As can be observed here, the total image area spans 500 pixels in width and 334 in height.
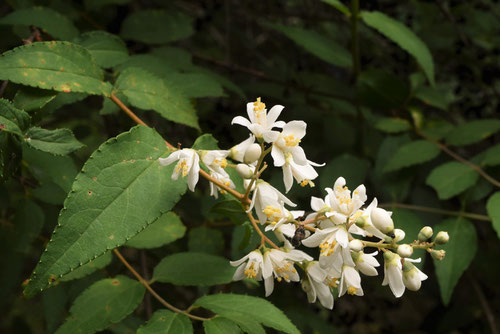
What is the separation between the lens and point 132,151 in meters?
1.43

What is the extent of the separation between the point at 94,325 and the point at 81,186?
554 mm

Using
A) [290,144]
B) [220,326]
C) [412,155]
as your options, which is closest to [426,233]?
[290,144]

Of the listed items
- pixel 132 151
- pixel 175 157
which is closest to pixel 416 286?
pixel 175 157

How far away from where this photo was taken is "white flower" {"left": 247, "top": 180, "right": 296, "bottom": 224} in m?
1.45

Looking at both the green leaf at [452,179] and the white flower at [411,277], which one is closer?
the white flower at [411,277]

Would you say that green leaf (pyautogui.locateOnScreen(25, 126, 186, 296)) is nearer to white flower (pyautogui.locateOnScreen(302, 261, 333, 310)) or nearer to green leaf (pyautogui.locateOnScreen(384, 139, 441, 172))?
white flower (pyautogui.locateOnScreen(302, 261, 333, 310))

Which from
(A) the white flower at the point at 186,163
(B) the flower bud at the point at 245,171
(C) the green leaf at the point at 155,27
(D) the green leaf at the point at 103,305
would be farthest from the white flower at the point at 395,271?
(C) the green leaf at the point at 155,27

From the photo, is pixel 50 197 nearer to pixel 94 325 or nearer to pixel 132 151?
pixel 94 325

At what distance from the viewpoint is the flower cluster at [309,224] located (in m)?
1.38

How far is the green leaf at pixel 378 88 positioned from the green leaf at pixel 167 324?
1792 millimetres

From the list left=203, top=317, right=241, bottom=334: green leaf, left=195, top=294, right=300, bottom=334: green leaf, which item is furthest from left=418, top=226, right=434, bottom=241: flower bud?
left=203, top=317, right=241, bottom=334: green leaf

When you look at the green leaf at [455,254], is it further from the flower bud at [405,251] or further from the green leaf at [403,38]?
the flower bud at [405,251]

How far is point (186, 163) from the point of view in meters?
Result: 1.42

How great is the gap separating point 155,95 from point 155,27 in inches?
42.0
